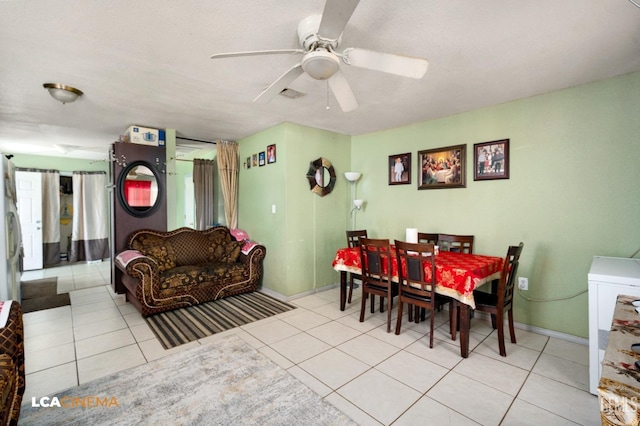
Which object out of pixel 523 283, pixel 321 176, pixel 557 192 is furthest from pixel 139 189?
pixel 557 192

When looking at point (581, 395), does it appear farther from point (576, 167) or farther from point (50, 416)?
point (50, 416)

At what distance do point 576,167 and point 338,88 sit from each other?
2.39m

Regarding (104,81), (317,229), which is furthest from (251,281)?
(104,81)

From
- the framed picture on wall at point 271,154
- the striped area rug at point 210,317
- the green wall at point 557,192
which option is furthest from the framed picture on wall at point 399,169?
the striped area rug at point 210,317

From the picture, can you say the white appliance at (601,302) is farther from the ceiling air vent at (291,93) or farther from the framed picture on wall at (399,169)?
the ceiling air vent at (291,93)

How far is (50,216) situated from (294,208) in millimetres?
5566

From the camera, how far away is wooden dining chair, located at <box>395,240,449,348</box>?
2.52 m

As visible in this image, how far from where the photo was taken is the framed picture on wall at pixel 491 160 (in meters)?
3.07

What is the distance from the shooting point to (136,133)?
3961 millimetres

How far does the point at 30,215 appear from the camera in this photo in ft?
18.1

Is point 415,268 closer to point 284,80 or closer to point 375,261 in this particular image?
point 375,261

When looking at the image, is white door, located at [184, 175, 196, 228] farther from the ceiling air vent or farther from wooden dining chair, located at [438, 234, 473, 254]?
wooden dining chair, located at [438, 234, 473, 254]

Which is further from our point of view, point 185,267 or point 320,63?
point 185,267

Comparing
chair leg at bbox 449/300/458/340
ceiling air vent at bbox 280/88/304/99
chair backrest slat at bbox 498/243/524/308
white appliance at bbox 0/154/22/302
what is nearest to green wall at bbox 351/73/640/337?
chair backrest slat at bbox 498/243/524/308
